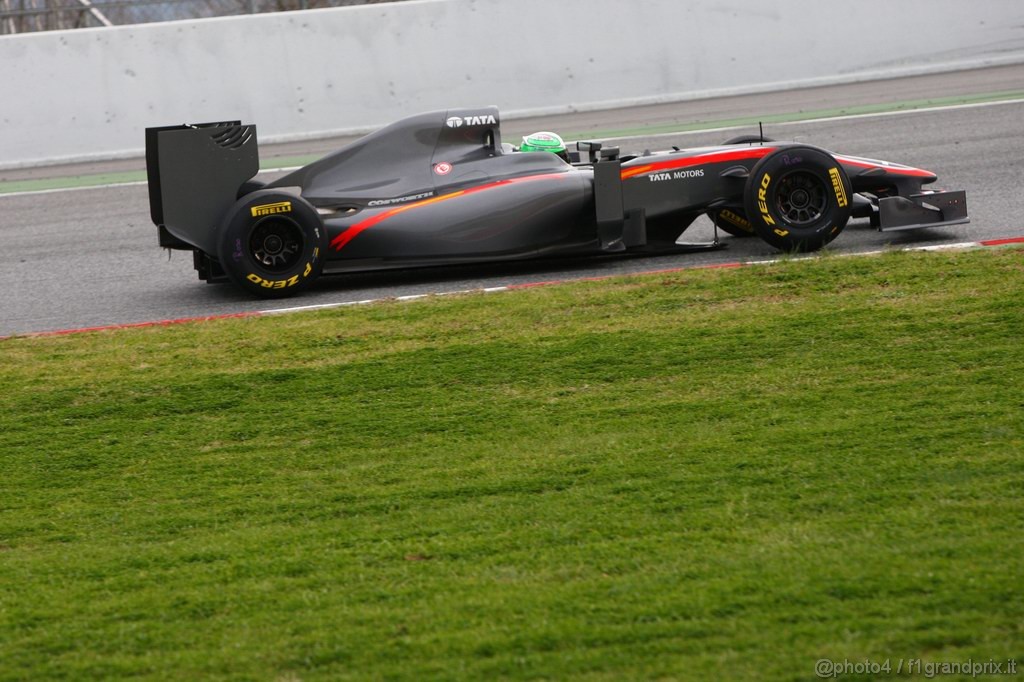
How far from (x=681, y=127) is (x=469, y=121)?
7.04 metres

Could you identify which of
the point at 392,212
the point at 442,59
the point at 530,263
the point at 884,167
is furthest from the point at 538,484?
the point at 442,59

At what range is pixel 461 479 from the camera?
4930mm

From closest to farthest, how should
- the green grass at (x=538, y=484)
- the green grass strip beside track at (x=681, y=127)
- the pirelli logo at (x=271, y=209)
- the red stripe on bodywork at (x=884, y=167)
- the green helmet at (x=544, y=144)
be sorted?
the green grass at (x=538, y=484), the pirelli logo at (x=271, y=209), the red stripe on bodywork at (x=884, y=167), the green helmet at (x=544, y=144), the green grass strip beside track at (x=681, y=127)

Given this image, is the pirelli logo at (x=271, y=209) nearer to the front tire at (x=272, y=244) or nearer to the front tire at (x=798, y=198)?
the front tire at (x=272, y=244)

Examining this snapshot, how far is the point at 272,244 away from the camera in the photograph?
27.0 feet

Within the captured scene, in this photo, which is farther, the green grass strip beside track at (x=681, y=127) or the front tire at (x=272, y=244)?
the green grass strip beside track at (x=681, y=127)

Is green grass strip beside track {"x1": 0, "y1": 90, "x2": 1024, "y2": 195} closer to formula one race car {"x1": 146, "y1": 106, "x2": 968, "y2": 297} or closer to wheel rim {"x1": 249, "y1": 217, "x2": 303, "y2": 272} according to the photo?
formula one race car {"x1": 146, "y1": 106, "x2": 968, "y2": 297}

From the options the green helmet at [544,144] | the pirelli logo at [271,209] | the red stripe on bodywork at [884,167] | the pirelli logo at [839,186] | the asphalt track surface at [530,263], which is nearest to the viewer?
the pirelli logo at [271,209]

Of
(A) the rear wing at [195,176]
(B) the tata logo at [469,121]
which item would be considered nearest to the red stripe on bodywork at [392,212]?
(B) the tata logo at [469,121]

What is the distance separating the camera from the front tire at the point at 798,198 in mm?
8203

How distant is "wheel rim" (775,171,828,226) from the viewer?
829cm

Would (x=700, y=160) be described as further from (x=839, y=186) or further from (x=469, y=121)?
(x=469, y=121)

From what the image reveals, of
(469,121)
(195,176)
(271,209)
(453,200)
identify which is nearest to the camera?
(271,209)

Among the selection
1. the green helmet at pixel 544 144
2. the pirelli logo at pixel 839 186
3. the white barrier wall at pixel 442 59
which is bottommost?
the pirelli logo at pixel 839 186
